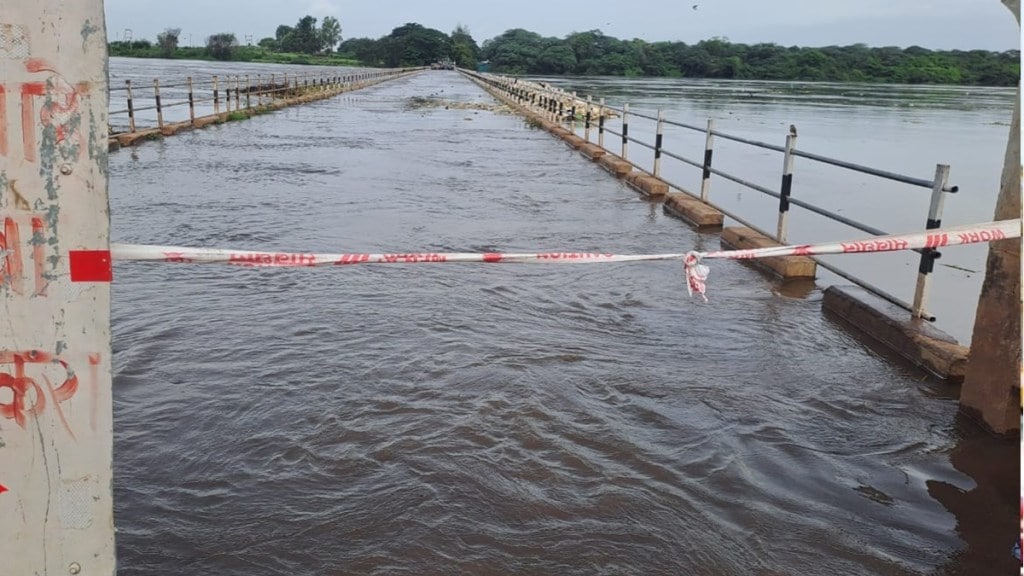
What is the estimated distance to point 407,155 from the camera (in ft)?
48.0

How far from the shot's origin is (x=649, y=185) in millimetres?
10898

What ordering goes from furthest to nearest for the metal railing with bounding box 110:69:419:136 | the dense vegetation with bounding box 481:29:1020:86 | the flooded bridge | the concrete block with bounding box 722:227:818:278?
the dense vegetation with bounding box 481:29:1020:86 → the metal railing with bounding box 110:69:419:136 → the concrete block with bounding box 722:227:818:278 → the flooded bridge

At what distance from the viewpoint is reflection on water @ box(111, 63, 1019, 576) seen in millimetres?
2801

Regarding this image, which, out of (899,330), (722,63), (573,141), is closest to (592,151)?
(573,141)

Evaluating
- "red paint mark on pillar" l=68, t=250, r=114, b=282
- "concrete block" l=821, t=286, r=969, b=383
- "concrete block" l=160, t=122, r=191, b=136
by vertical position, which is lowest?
"concrete block" l=821, t=286, r=969, b=383

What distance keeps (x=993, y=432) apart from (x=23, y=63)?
151 inches

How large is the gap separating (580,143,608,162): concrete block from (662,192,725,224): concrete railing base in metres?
4.61

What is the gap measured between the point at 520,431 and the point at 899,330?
8.31 ft

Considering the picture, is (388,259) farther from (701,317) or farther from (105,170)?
(701,317)

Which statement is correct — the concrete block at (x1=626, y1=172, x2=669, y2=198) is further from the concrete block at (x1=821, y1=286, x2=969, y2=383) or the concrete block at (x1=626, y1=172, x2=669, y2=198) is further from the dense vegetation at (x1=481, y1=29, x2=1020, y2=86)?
the dense vegetation at (x1=481, y1=29, x2=1020, y2=86)

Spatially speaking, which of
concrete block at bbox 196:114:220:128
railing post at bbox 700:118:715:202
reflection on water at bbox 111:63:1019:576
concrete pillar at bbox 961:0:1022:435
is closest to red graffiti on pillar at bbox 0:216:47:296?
reflection on water at bbox 111:63:1019:576

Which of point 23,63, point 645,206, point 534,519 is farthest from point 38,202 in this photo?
point 645,206

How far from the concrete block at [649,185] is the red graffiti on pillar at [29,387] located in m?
9.05

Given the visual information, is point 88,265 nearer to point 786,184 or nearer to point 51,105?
point 51,105
